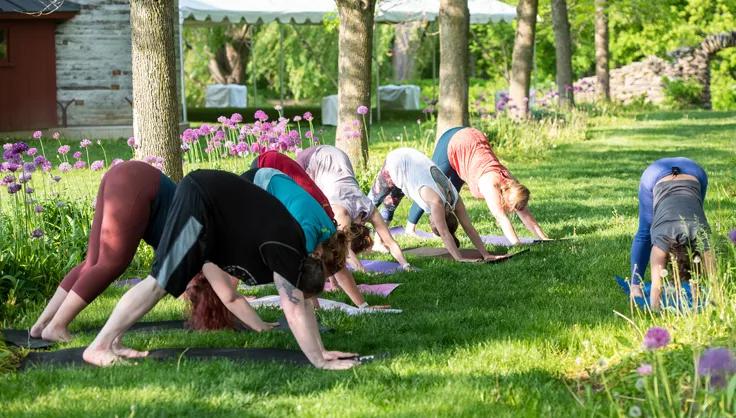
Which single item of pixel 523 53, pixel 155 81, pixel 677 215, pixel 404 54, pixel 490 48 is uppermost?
pixel 490 48

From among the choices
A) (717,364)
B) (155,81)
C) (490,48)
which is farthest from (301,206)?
(490,48)

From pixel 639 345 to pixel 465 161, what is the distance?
4.66 meters

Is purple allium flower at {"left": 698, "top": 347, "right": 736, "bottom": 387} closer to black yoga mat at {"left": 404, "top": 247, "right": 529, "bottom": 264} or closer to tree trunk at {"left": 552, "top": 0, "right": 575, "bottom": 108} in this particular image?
black yoga mat at {"left": 404, "top": 247, "right": 529, "bottom": 264}

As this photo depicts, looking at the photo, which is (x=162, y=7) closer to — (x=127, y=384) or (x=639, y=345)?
(x=127, y=384)

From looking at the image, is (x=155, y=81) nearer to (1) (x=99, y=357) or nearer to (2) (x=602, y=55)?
(1) (x=99, y=357)

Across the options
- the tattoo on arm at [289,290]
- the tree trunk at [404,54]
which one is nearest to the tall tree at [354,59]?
the tattoo on arm at [289,290]

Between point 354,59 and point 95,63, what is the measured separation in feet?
39.3

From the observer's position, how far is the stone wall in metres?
23.4

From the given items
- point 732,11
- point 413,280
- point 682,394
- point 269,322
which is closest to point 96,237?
point 269,322

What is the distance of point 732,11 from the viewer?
46531mm

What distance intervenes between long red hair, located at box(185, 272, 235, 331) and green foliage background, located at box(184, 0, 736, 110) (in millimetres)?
28750

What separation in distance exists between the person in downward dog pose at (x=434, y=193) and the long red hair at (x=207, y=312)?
2.65m

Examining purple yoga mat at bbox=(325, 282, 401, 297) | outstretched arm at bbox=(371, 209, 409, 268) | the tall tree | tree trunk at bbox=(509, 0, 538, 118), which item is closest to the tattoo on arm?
purple yoga mat at bbox=(325, 282, 401, 297)

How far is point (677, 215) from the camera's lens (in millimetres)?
6219
